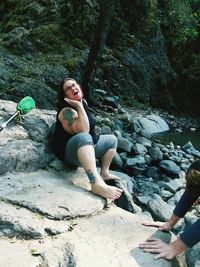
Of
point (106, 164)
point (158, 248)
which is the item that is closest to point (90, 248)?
point (158, 248)

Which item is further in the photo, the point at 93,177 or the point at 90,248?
the point at 93,177

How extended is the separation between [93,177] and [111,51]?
8182mm

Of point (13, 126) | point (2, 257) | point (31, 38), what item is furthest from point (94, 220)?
point (31, 38)

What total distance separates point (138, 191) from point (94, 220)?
256 cm

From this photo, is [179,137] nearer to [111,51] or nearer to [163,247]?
[111,51]

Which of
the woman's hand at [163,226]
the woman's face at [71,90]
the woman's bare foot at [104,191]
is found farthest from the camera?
the woman's face at [71,90]

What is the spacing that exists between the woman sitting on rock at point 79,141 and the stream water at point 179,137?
14.6ft

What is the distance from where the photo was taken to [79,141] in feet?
12.0

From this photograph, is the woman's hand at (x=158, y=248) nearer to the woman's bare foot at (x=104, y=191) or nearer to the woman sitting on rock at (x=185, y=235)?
the woman sitting on rock at (x=185, y=235)

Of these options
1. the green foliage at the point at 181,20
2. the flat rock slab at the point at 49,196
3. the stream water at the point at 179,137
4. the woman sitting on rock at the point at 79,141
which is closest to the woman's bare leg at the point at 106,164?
the woman sitting on rock at the point at 79,141

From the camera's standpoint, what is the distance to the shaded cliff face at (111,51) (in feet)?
29.0

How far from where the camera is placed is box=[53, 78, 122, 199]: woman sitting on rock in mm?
3521

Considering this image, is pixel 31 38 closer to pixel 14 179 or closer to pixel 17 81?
pixel 17 81

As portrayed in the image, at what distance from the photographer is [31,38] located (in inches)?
399
